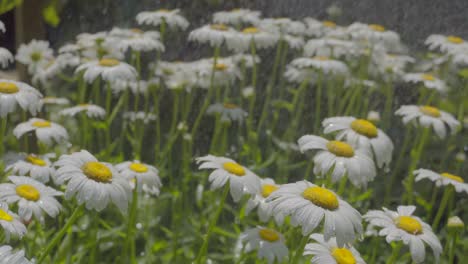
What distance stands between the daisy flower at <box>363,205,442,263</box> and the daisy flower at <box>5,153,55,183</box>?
844 millimetres

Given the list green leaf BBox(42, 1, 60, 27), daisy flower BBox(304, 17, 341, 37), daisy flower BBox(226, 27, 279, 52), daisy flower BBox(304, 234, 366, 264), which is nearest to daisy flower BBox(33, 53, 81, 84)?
Answer: daisy flower BBox(226, 27, 279, 52)

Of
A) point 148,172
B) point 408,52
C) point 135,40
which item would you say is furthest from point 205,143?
point 148,172

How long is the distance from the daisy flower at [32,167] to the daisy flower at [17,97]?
0.15 metres

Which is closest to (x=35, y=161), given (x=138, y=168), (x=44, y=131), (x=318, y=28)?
(x=44, y=131)

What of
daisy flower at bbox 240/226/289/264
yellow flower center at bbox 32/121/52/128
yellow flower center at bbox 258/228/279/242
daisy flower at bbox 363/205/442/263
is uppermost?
daisy flower at bbox 363/205/442/263

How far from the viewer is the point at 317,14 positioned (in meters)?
3.28

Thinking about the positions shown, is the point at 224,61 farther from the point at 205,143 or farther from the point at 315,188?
the point at 315,188

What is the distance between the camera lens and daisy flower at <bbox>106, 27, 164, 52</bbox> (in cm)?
243

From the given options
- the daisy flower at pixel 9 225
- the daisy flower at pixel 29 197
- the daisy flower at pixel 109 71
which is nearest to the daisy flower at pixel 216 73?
the daisy flower at pixel 109 71

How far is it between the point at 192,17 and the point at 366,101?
3.76 feet

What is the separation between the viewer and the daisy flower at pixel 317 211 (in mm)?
1243

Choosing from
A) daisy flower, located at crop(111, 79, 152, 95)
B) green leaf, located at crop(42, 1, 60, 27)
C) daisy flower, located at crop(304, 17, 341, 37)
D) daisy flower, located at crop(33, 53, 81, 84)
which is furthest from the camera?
green leaf, located at crop(42, 1, 60, 27)

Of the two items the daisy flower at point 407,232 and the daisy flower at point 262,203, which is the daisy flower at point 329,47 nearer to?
the daisy flower at point 262,203

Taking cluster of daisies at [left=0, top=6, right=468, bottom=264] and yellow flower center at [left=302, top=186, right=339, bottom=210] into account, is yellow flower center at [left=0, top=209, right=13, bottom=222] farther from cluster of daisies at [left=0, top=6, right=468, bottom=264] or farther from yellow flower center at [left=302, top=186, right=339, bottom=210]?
yellow flower center at [left=302, top=186, right=339, bottom=210]
